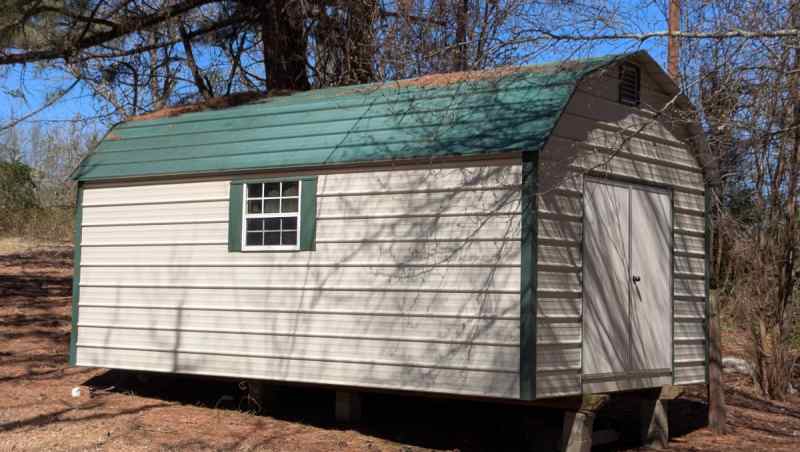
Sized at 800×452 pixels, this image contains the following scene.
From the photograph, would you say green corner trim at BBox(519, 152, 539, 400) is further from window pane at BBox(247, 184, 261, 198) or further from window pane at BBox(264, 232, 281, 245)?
window pane at BBox(247, 184, 261, 198)

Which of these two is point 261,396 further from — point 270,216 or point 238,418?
point 270,216

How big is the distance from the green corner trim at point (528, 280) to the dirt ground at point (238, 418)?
1493 mm

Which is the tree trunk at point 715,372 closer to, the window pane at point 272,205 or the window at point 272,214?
the window at point 272,214

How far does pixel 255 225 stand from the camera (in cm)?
947

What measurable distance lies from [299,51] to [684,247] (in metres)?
7.72

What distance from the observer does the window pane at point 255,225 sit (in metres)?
9.41

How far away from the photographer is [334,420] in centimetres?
A: 977

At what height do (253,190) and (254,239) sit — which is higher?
(253,190)

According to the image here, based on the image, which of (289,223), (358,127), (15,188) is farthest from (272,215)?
(15,188)

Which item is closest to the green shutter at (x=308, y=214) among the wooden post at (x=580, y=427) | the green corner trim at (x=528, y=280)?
the green corner trim at (x=528, y=280)

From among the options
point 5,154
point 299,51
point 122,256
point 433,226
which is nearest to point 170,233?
point 122,256

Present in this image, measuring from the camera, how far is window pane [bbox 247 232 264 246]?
9391 millimetres

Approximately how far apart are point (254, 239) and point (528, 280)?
3086 millimetres

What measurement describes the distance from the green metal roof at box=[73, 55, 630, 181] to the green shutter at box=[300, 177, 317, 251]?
8.5 inches
